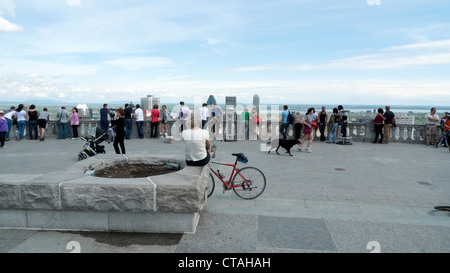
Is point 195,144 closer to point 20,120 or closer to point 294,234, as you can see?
point 294,234

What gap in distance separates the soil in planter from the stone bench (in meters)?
1.17

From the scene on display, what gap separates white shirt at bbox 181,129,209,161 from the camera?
6.03 m

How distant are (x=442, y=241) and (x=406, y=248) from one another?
0.74 m

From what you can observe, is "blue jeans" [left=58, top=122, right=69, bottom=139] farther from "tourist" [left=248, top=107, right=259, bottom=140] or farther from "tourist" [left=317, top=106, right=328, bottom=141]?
"tourist" [left=317, top=106, right=328, bottom=141]

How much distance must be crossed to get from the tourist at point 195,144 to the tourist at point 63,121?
14261 mm

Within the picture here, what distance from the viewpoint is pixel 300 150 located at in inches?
563

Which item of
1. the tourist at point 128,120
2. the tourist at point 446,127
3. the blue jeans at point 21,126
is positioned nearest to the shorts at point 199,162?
the tourist at point 128,120

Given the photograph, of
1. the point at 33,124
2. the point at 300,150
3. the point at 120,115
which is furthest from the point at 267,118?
the point at 33,124

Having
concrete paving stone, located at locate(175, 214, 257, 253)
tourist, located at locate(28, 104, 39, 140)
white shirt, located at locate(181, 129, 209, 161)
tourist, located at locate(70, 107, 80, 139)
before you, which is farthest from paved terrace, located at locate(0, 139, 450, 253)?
tourist, located at locate(28, 104, 39, 140)

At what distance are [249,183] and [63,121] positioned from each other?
14.6m

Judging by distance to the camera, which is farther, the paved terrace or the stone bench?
the stone bench
